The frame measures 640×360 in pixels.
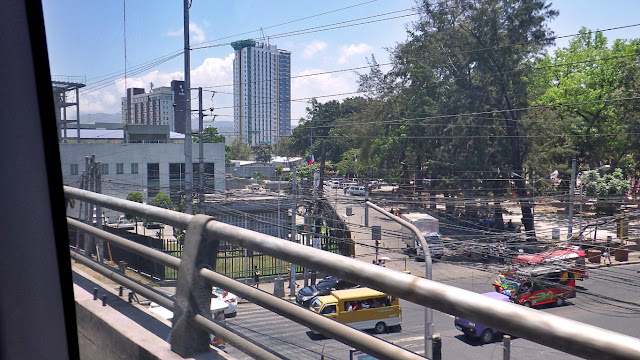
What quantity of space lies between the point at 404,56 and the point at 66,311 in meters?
23.0

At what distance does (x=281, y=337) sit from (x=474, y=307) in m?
1.02

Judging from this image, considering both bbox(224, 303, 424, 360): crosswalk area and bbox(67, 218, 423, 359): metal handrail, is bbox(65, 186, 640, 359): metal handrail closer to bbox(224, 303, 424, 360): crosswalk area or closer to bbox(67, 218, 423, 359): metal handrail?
bbox(67, 218, 423, 359): metal handrail

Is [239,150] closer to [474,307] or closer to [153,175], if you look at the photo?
[153,175]

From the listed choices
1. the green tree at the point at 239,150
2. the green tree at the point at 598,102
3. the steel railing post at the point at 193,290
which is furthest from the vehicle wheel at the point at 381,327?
the green tree at the point at 239,150

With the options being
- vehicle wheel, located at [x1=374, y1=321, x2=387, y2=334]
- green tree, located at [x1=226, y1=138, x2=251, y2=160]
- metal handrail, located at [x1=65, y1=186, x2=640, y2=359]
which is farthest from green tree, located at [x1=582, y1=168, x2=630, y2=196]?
green tree, located at [x1=226, y1=138, x2=251, y2=160]

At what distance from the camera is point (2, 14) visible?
5.74ft

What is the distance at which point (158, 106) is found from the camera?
2000 centimetres

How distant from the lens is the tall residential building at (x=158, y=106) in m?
14.6

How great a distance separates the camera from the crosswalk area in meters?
1.69

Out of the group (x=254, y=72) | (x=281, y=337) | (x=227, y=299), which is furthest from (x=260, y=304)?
(x=254, y=72)

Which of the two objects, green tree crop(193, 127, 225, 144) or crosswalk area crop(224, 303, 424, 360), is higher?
green tree crop(193, 127, 225, 144)

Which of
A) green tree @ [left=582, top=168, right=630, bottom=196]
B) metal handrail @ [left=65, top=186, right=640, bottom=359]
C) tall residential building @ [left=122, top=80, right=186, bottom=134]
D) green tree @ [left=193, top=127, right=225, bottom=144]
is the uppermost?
tall residential building @ [left=122, top=80, right=186, bottom=134]

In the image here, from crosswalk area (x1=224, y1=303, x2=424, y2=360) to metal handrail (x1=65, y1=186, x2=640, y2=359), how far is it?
270 mm

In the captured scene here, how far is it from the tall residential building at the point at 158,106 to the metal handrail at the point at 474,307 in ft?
43.7
